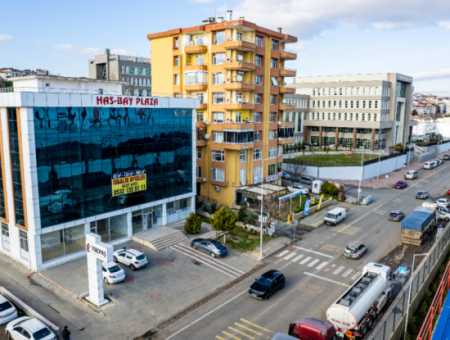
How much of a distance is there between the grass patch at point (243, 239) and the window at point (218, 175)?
10323mm

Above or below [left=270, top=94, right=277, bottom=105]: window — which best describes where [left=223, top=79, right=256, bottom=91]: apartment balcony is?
above

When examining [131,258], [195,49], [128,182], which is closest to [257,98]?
[195,49]

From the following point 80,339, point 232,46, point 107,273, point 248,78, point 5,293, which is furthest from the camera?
point 248,78

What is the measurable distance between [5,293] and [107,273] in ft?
25.5

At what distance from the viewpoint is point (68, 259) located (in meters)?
34.5

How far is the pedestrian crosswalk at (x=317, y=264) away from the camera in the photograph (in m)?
33.9

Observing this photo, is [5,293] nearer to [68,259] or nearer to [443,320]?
[68,259]

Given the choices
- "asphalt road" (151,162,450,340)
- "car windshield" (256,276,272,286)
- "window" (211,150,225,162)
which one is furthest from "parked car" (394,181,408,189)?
"car windshield" (256,276,272,286)

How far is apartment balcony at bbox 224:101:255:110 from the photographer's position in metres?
49.9

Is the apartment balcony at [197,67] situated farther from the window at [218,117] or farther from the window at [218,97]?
the window at [218,117]

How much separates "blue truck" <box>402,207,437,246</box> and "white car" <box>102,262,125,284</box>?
31040mm

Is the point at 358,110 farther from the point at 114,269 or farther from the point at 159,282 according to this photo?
the point at 114,269

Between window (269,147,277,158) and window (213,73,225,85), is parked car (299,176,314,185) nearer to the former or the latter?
window (269,147,277,158)

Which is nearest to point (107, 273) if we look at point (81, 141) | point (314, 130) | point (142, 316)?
point (142, 316)
